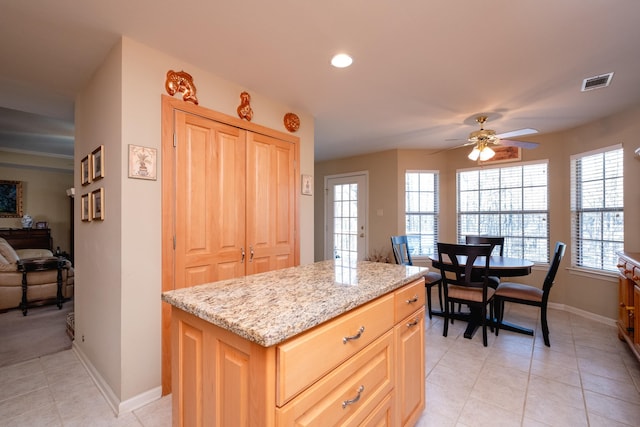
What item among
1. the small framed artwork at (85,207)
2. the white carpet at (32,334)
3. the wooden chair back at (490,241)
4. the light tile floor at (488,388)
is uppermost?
the small framed artwork at (85,207)

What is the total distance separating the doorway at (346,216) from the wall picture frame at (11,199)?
244 inches

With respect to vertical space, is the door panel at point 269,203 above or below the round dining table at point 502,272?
above

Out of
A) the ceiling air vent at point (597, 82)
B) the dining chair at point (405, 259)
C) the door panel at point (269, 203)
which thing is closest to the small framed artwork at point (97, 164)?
the door panel at point (269, 203)

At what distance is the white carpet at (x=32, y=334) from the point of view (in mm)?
2686

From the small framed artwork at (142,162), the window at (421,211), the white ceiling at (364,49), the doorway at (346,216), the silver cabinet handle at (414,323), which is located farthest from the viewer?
the doorway at (346,216)

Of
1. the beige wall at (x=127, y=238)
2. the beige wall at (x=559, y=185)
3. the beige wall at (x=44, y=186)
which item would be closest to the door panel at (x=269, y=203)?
the beige wall at (x=127, y=238)

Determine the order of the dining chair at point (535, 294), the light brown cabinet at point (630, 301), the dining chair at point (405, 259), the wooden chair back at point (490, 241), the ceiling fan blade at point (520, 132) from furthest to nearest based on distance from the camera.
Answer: the wooden chair back at point (490, 241)
the ceiling fan blade at point (520, 132)
the dining chair at point (405, 259)
the dining chair at point (535, 294)
the light brown cabinet at point (630, 301)

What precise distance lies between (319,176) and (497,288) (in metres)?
4.07

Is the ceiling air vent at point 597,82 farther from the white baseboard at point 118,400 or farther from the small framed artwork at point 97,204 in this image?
the white baseboard at point 118,400

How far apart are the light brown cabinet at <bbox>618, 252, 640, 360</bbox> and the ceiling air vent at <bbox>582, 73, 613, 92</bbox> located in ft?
5.04

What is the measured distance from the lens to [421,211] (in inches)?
204

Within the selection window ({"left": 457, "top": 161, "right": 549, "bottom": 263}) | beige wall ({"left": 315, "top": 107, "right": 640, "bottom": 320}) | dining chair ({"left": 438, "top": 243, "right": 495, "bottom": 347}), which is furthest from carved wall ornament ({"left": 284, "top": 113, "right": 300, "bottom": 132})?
window ({"left": 457, "top": 161, "right": 549, "bottom": 263})

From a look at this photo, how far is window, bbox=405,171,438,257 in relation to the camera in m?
5.16

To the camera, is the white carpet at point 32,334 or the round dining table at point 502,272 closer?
the white carpet at point 32,334
